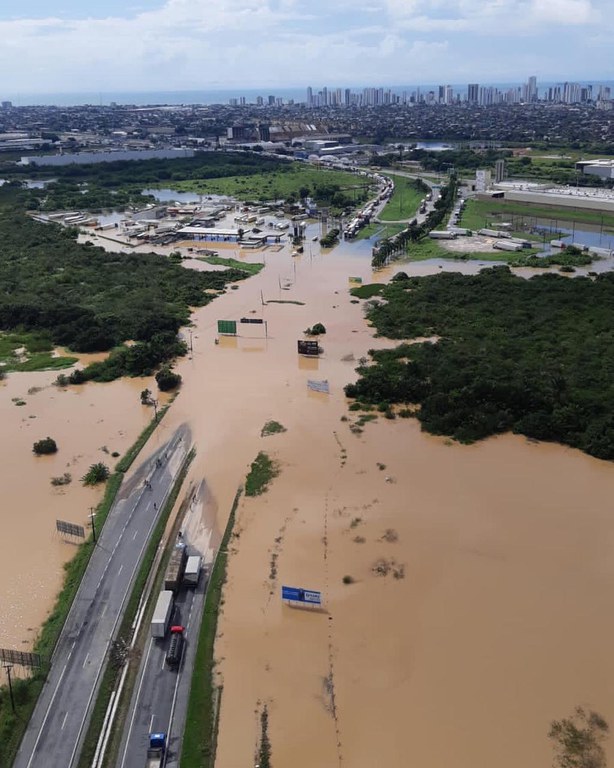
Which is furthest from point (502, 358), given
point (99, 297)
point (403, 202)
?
point (403, 202)

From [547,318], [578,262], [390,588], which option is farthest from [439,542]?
[578,262]

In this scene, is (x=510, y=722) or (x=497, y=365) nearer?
(x=510, y=722)

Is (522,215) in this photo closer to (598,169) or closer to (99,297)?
(598,169)

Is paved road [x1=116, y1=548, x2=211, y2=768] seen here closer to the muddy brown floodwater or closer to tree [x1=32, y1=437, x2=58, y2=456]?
the muddy brown floodwater

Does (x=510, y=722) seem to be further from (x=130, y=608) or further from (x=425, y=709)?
(x=130, y=608)

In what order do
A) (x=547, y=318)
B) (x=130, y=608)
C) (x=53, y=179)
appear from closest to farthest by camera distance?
(x=130, y=608), (x=547, y=318), (x=53, y=179)

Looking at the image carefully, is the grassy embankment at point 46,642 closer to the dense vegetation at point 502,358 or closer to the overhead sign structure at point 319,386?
the overhead sign structure at point 319,386
